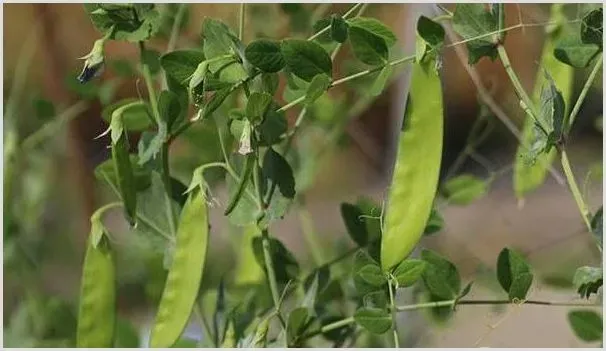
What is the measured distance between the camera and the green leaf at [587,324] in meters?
0.64

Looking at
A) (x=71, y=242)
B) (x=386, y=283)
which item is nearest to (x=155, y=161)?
(x=386, y=283)

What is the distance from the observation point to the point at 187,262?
0.58 meters

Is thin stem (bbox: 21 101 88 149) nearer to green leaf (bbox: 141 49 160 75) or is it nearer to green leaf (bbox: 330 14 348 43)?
green leaf (bbox: 141 49 160 75)

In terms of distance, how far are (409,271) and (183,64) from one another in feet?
0.56

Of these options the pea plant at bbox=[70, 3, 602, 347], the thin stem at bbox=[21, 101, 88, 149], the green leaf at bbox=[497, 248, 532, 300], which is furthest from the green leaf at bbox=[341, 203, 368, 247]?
the thin stem at bbox=[21, 101, 88, 149]

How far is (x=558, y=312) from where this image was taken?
60.7 inches

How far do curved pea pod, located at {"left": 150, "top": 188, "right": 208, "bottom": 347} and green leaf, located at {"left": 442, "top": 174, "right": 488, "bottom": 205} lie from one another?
313 millimetres

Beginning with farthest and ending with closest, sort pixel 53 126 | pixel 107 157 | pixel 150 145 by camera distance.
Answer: pixel 53 126 → pixel 107 157 → pixel 150 145

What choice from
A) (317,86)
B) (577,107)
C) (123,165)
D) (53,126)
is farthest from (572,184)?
(53,126)

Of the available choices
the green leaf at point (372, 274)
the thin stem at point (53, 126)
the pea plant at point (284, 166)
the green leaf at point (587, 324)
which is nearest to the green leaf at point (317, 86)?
the pea plant at point (284, 166)

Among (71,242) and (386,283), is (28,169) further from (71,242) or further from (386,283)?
(386,283)

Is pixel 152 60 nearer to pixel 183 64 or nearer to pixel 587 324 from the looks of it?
pixel 183 64

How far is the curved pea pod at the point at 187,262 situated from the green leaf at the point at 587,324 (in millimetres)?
245

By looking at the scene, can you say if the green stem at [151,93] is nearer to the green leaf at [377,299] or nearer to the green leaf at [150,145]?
the green leaf at [150,145]
